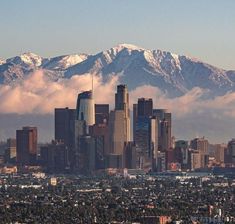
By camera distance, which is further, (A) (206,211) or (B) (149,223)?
(A) (206,211)

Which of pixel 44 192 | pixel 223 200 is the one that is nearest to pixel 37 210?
pixel 223 200

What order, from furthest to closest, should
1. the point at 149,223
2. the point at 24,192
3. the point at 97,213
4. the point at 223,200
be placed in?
the point at 24,192, the point at 223,200, the point at 97,213, the point at 149,223

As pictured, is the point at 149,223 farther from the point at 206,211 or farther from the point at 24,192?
the point at 24,192

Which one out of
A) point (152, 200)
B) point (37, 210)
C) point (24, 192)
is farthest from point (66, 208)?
point (24, 192)

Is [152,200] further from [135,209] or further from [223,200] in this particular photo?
[135,209]

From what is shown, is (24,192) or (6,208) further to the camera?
(24,192)

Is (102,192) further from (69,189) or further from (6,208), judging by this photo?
(6,208)

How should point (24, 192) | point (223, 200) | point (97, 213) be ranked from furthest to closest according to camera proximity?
point (24, 192), point (223, 200), point (97, 213)

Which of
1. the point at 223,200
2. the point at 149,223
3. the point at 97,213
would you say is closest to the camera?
the point at 149,223

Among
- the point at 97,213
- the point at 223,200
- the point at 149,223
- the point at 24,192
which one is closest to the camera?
the point at 149,223
